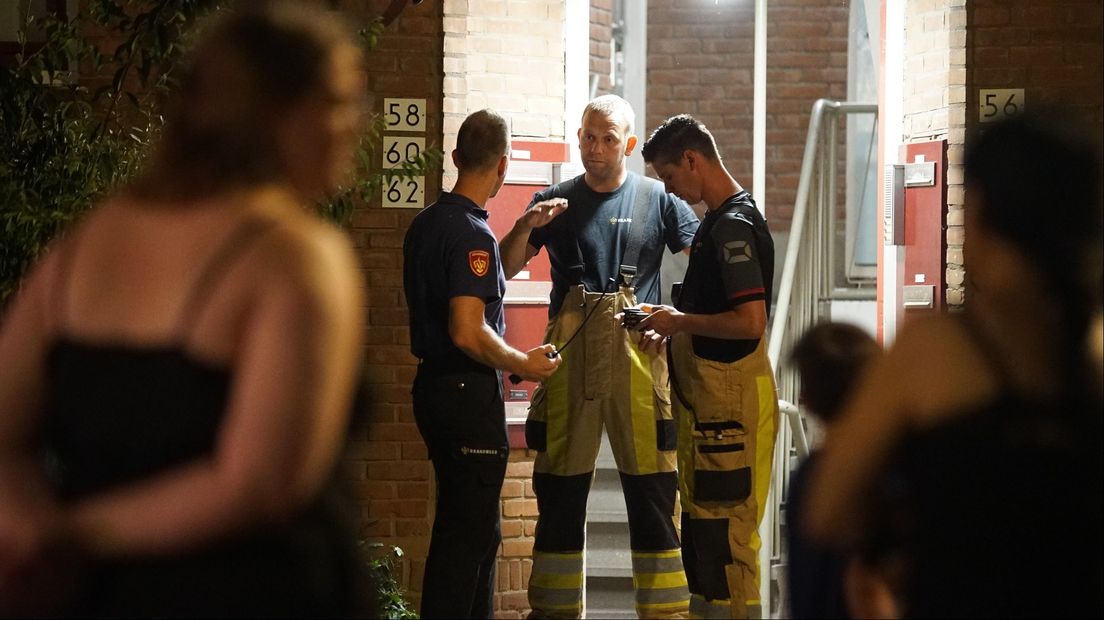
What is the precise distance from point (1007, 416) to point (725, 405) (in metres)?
2.74

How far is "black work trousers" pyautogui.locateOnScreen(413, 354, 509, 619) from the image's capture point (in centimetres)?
421

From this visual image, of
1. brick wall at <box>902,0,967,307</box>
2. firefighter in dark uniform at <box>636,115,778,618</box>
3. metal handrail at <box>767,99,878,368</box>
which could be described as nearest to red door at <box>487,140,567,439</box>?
metal handrail at <box>767,99,878,368</box>

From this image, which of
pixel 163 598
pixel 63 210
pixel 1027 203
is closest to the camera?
pixel 163 598

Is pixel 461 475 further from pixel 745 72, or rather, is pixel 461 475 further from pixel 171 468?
pixel 745 72

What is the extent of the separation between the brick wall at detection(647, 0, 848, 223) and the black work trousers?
18.9 ft

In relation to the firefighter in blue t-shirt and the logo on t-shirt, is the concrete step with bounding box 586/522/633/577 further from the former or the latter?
the logo on t-shirt

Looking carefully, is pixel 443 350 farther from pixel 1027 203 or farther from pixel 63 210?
pixel 1027 203

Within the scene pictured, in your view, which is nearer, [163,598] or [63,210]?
[163,598]

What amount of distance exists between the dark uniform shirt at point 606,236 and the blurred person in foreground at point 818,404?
2.17m

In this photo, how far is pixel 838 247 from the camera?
363 inches

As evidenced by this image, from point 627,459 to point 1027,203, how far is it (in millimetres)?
3166

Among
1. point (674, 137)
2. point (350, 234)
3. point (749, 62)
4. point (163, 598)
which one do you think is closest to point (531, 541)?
point (350, 234)

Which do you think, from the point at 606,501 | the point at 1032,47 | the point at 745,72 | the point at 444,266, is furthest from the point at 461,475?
the point at 745,72

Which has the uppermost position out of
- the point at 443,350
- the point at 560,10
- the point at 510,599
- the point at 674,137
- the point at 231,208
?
the point at 560,10
